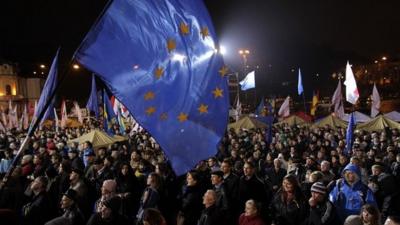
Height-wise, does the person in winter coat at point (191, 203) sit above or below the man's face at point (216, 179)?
below

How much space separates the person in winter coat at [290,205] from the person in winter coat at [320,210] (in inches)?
6.1

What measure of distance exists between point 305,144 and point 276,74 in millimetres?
59803

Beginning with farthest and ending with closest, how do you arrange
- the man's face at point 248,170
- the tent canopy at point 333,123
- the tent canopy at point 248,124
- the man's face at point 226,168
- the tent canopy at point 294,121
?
the tent canopy at point 294,121 → the tent canopy at point 248,124 → the tent canopy at point 333,123 → the man's face at point 226,168 → the man's face at point 248,170

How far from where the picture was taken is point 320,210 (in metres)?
5.72

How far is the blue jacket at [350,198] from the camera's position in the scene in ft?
21.0

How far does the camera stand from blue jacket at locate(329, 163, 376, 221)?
6387 millimetres

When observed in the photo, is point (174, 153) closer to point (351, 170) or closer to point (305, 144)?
point (351, 170)

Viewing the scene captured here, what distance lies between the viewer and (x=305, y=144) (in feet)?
56.9

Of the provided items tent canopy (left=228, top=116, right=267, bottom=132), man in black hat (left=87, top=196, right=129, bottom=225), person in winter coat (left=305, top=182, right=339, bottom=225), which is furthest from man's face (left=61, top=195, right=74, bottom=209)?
tent canopy (left=228, top=116, right=267, bottom=132)

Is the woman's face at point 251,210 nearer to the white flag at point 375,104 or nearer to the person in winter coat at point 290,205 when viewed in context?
the person in winter coat at point 290,205

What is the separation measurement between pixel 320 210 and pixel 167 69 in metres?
2.90

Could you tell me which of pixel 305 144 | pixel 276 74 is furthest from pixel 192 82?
pixel 276 74

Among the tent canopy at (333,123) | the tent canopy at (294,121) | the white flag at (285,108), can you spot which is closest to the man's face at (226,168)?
the tent canopy at (333,123)

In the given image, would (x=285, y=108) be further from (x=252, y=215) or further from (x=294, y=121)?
(x=252, y=215)
